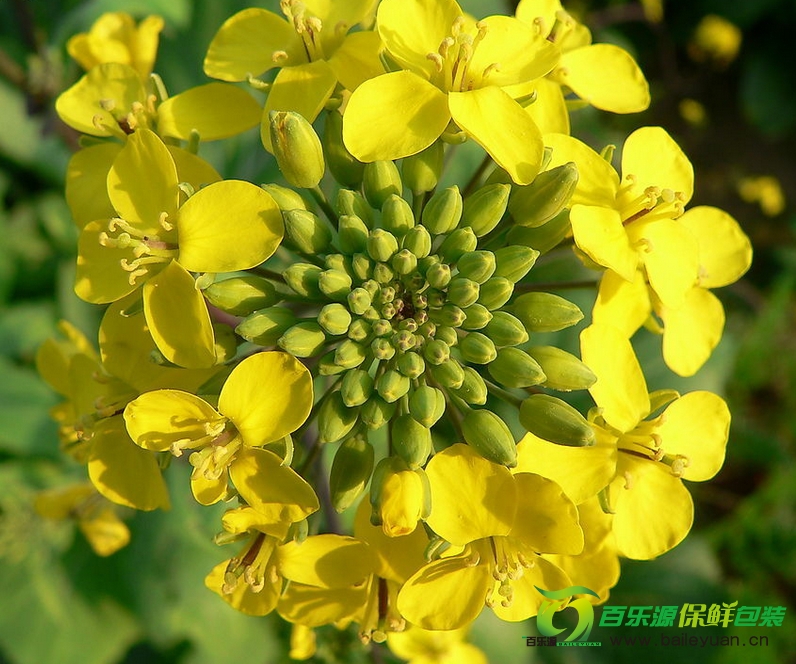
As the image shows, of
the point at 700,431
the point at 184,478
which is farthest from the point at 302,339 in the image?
the point at 184,478

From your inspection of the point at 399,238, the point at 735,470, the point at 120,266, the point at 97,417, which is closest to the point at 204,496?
the point at 97,417

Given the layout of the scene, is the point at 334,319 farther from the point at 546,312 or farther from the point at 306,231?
the point at 546,312

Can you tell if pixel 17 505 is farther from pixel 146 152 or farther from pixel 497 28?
pixel 497 28

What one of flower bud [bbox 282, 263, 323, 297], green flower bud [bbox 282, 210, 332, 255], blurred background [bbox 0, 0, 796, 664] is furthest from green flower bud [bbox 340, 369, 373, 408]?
blurred background [bbox 0, 0, 796, 664]

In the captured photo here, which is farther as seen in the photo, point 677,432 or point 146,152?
point 677,432

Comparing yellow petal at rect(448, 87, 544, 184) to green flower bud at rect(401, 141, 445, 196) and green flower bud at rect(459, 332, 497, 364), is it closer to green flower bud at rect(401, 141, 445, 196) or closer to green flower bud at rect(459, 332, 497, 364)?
green flower bud at rect(401, 141, 445, 196)

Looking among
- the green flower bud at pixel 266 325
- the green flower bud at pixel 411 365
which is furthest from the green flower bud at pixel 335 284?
the green flower bud at pixel 411 365
